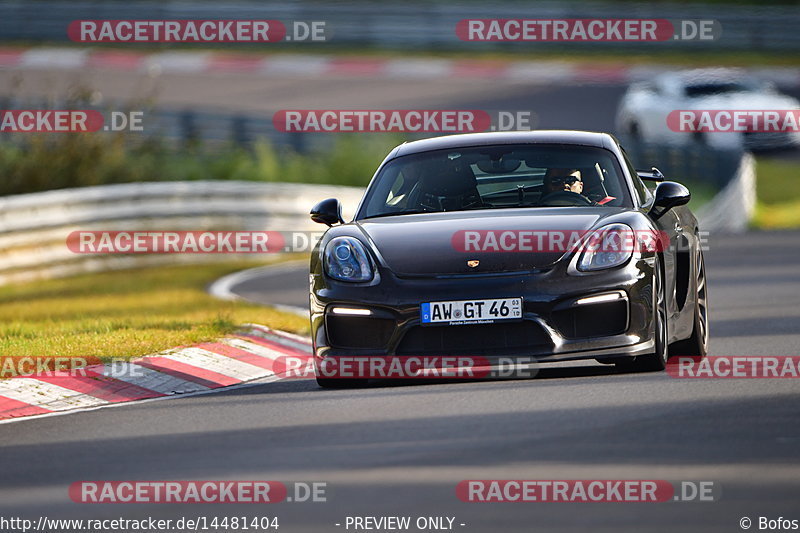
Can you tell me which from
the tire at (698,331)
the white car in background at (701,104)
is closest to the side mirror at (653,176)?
the tire at (698,331)

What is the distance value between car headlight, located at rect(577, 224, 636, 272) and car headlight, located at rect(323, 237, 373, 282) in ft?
3.71

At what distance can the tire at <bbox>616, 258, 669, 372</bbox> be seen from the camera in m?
9.02

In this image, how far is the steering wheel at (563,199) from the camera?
31.8ft

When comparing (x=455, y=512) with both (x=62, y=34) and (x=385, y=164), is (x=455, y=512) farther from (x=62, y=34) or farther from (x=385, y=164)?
(x=62, y=34)

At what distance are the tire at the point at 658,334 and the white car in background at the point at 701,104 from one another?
21172 mm

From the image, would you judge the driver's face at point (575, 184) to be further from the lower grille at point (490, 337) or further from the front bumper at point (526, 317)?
the lower grille at point (490, 337)

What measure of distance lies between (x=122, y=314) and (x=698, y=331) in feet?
19.4

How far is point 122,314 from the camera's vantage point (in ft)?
47.6

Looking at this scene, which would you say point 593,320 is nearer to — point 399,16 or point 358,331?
point 358,331

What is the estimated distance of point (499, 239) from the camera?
8.94 meters

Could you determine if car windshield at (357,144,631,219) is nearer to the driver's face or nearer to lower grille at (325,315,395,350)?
the driver's face

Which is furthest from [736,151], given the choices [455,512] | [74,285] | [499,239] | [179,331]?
[455,512]

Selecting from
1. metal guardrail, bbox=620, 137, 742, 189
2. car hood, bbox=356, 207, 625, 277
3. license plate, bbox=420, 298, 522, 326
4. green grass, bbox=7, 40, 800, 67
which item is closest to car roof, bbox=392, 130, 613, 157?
car hood, bbox=356, 207, 625, 277

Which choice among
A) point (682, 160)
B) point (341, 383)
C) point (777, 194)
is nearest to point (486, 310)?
point (341, 383)
